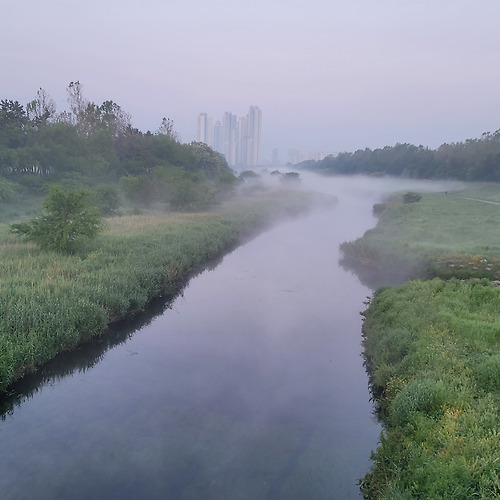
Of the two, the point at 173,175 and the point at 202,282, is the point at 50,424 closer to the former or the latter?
the point at 202,282

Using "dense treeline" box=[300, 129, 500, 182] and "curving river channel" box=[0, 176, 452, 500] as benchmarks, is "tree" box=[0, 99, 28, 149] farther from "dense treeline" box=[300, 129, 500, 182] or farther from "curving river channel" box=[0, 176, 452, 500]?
"dense treeline" box=[300, 129, 500, 182]

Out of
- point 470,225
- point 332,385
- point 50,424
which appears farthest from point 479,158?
point 50,424

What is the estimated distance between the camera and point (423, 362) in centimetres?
988

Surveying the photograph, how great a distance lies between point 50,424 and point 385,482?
7.24m

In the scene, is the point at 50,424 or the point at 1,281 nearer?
the point at 50,424

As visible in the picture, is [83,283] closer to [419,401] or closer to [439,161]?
[419,401]

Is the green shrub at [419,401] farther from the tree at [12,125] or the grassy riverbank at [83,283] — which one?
the tree at [12,125]

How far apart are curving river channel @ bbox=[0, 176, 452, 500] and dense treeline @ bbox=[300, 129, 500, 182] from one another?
2568 inches

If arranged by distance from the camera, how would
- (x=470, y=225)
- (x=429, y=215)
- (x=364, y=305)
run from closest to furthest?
1. (x=364, y=305)
2. (x=470, y=225)
3. (x=429, y=215)

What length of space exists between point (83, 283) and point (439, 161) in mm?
88325

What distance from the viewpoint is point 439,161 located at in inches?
3489

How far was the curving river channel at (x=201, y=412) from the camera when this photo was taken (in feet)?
26.6

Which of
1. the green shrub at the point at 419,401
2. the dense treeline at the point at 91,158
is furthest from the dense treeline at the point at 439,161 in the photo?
the green shrub at the point at 419,401

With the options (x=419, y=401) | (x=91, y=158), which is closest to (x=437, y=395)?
(x=419, y=401)
